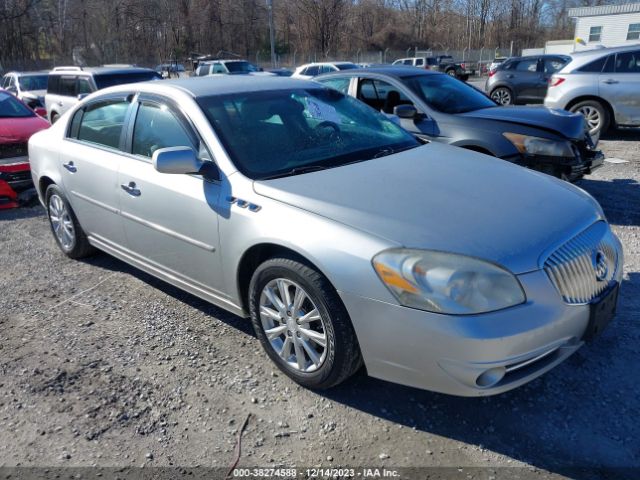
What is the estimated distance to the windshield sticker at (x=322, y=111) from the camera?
384cm

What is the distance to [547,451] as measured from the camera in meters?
2.51

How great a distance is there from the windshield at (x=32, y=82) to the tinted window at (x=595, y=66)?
14546 millimetres

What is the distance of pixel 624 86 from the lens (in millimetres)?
9383

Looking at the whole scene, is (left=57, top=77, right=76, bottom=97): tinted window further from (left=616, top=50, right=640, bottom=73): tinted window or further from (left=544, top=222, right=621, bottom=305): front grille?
(left=544, top=222, right=621, bottom=305): front grille

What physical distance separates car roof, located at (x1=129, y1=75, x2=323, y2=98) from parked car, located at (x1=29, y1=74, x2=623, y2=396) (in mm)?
25

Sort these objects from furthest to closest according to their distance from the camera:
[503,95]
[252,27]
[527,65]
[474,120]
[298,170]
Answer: [252,27]
[503,95]
[527,65]
[474,120]
[298,170]

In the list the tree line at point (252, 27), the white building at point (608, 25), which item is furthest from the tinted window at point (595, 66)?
the tree line at point (252, 27)

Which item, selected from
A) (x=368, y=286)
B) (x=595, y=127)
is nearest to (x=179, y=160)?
(x=368, y=286)

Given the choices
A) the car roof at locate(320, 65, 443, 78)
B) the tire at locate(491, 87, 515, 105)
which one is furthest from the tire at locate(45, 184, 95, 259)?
the tire at locate(491, 87, 515, 105)

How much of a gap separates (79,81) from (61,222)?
26.0ft

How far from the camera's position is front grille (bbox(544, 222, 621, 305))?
2516 millimetres

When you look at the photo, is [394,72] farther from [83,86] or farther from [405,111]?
[83,86]

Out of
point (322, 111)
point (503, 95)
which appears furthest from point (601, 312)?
point (503, 95)

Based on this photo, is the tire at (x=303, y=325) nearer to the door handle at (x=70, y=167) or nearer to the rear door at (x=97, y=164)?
the rear door at (x=97, y=164)
